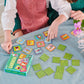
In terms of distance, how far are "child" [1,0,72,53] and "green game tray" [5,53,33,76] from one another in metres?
0.10

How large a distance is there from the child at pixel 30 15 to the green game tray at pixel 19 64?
0.33 feet

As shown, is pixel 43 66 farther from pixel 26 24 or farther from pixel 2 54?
pixel 26 24

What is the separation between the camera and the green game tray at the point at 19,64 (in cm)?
95

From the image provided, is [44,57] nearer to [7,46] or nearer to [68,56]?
[68,56]

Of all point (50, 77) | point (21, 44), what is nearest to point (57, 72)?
point (50, 77)

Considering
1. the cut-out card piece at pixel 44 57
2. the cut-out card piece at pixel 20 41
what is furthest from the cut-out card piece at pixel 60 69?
the cut-out card piece at pixel 20 41

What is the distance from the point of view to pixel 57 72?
38.0 inches

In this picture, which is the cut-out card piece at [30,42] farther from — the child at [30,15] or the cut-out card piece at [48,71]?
the cut-out card piece at [48,71]

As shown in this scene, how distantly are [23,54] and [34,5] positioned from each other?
0.49 meters

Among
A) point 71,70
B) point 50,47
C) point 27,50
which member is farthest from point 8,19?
point 71,70

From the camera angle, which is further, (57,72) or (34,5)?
(34,5)

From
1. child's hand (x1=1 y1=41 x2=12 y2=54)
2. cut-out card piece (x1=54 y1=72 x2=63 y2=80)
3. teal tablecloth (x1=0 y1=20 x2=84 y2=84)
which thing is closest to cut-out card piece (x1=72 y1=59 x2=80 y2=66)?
teal tablecloth (x1=0 y1=20 x2=84 y2=84)

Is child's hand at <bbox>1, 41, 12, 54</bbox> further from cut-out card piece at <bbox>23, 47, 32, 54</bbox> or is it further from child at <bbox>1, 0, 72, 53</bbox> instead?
cut-out card piece at <bbox>23, 47, 32, 54</bbox>

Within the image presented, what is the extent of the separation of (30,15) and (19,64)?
0.56m
